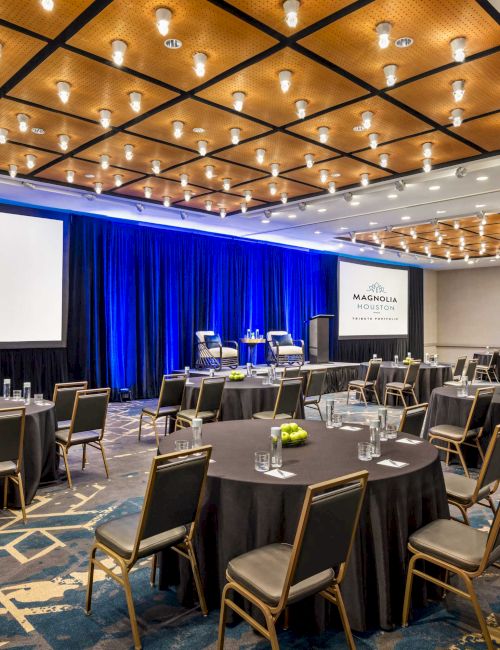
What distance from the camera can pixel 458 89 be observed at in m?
4.69

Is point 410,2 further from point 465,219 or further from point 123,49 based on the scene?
point 465,219

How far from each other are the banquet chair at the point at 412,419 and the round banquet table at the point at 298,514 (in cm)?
89

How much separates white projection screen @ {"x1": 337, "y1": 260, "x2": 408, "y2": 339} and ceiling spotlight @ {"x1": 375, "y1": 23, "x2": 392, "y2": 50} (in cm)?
1278

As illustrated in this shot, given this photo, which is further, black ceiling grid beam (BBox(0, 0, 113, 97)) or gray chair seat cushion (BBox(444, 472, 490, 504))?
black ceiling grid beam (BBox(0, 0, 113, 97))

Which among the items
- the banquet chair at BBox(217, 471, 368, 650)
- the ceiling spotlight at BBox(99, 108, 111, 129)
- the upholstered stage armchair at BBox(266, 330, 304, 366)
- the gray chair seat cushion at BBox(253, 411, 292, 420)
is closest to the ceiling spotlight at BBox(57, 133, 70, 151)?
the ceiling spotlight at BBox(99, 108, 111, 129)

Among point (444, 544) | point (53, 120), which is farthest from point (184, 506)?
point (53, 120)

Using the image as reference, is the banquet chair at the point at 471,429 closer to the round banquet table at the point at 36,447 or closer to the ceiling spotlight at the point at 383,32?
the ceiling spotlight at the point at 383,32

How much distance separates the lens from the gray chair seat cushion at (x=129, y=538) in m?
2.48

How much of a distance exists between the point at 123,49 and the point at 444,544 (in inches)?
164

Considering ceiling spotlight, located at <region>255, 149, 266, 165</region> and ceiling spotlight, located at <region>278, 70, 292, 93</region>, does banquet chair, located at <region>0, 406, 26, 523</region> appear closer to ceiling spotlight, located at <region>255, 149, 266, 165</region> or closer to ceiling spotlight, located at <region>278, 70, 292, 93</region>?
ceiling spotlight, located at <region>278, 70, 292, 93</region>

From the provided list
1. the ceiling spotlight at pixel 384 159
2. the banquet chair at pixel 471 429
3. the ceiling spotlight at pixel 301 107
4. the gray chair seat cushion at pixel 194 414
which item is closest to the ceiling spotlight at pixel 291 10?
the ceiling spotlight at pixel 301 107

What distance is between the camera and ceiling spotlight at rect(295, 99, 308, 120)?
5121mm

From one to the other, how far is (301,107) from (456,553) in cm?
436

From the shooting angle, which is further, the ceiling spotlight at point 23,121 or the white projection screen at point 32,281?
the white projection screen at point 32,281
